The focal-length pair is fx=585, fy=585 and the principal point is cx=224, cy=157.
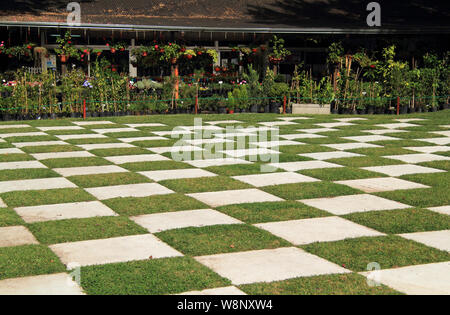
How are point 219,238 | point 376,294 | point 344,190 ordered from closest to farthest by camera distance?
1. point 376,294
2. point 219,238
3. point 344,190

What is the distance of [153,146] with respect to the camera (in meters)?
11.2

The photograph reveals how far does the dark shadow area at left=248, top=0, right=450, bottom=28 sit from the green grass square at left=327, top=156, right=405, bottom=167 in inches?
487

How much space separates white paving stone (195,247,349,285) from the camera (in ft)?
15.3

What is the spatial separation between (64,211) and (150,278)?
234 cm

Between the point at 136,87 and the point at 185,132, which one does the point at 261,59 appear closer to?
the point at 136,87

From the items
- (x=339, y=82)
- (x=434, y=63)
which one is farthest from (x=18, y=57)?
(x=434, y=63)

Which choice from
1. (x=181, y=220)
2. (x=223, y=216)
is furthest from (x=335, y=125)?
(x=181, y=220)

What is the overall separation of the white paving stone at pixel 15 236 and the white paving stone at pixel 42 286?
3.08 ft

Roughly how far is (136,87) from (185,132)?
237 inches

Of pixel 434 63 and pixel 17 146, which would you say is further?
pixel 434 63

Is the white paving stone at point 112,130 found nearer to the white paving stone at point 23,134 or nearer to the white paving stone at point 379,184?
the white paving stone at point 23,134

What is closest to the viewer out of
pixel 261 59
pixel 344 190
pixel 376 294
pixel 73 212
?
pixel 376 294

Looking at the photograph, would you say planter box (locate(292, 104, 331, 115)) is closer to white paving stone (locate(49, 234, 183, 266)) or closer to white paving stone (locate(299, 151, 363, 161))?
white paving stone (locate(299, 151, 363, 161))

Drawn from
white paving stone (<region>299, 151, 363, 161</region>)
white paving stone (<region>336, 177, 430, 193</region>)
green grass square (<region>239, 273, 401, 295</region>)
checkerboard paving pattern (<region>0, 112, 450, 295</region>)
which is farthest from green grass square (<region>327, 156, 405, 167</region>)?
green grass square (<region>239, 273, 401, 295</region>)
